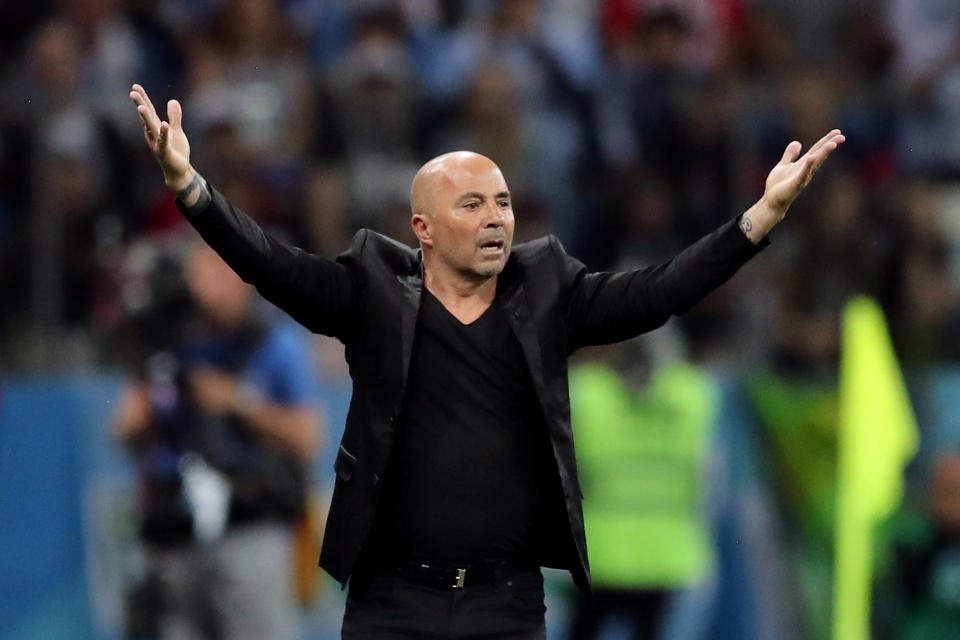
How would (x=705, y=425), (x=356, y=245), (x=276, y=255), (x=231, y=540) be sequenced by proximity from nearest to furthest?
(x=276, y=255) < (x=356, y=245) < (x=231, y=540) < (x=705, y=425)

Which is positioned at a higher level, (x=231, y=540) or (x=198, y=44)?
(x=198, y=44)

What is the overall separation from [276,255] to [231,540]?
3435mm

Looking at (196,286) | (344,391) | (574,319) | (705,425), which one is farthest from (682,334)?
(574,319)

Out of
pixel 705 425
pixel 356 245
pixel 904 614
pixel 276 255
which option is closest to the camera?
pixel 276 255

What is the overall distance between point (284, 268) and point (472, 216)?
0.55 metres

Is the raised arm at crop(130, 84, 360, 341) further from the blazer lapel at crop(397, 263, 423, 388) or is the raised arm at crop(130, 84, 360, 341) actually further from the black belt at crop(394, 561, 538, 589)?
the black belt at crop(394, 561, 538, 589)

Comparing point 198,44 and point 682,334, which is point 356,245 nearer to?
point 682,334

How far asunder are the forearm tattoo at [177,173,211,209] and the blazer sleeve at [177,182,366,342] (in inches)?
0.5

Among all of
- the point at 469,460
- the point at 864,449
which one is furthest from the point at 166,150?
the point at 864,449

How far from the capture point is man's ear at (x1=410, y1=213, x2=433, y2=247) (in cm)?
514

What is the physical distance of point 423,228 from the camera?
5.18 m

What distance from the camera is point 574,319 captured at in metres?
5.16

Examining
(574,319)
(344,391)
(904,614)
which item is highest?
(344,391)

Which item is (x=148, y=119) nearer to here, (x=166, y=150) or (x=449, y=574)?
(x=166, y=150)
